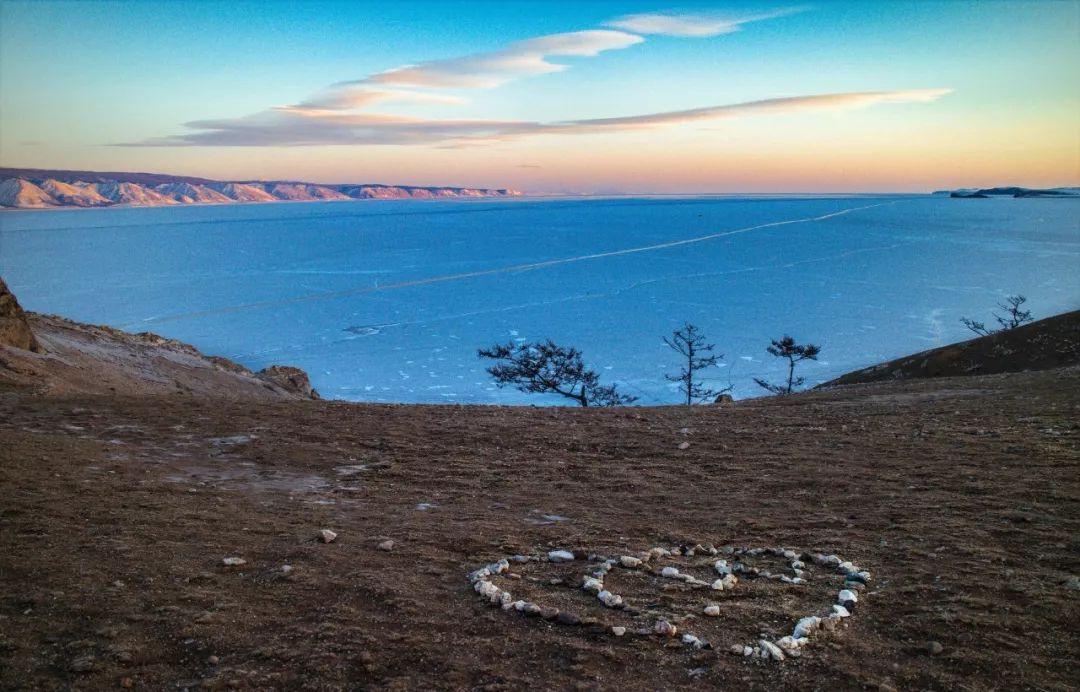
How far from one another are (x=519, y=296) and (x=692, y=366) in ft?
105

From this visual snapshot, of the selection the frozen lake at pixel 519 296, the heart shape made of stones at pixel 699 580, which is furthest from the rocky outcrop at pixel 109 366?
the frozen lake at pixel 519 296

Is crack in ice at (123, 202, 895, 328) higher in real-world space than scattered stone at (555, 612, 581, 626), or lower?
lower

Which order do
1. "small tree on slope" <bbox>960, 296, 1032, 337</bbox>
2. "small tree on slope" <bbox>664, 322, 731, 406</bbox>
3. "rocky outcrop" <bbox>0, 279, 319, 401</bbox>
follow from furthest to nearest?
"small tree on slope" <bbox>960, 296, 1032, 337</bbox>
"small tree on slope" <bbox>664, 322, 731, 406</bbox>
"rocky outcrop" <bbox>0, 279, 319, 401</bbox>

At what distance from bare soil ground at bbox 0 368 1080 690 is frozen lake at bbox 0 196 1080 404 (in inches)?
1161

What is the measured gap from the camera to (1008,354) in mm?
25172

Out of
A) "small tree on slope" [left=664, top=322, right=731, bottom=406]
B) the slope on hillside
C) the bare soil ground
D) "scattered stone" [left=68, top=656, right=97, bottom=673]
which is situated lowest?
"small tree on slope" [left=664, top=322, right=731, bottom=406]

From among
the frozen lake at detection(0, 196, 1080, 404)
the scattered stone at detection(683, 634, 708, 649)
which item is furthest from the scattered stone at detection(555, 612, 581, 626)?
the frozen lake at detection(0, 196, 1080, 404)

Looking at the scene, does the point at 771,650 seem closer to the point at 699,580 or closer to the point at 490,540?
the point at 699,580

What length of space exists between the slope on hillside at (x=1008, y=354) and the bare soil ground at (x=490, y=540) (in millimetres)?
14227

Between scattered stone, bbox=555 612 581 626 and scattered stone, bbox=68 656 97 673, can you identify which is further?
scattered stone, bbox=555 612 581 626

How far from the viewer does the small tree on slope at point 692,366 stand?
127ft

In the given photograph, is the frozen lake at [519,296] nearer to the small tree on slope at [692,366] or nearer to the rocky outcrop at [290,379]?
the small tree on slope at [692,366]

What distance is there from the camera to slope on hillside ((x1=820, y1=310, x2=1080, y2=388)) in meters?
23.6

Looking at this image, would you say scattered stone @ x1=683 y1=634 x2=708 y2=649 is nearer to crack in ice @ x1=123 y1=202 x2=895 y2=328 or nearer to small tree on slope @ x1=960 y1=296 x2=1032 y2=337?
small tree on slope @ x1=960 y1=296 x2=1032 y2=337
